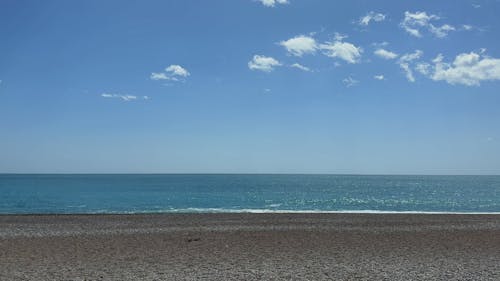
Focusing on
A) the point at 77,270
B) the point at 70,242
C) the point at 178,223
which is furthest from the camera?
the point at 178,223

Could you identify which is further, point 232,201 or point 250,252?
point 232,201

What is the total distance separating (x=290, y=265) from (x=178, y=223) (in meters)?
13.9

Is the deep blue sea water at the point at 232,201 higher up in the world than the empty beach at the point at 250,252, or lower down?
lower down

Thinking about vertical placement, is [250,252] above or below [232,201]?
above

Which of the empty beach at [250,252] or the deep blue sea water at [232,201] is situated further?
the deep blue sea water at [232,201]

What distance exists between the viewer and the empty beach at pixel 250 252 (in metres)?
12.2

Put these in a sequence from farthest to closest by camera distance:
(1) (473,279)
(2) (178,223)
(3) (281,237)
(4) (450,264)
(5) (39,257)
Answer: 1. (2) (178,223)
2. (3) (281,237)
3. (5) (39,257)
4. (4) (450,264)
5. (1) (473,279)

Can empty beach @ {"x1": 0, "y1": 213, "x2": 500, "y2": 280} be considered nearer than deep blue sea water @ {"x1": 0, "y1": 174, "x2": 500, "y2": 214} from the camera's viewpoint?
Yes

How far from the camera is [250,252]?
1577cm

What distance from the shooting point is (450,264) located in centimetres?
1366

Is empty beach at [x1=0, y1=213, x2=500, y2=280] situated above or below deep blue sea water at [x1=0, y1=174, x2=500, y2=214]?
above

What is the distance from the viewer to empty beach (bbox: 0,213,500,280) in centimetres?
1225

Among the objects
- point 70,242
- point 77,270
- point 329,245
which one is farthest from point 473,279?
point 70,242

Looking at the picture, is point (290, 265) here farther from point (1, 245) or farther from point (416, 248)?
point (1, 245)
